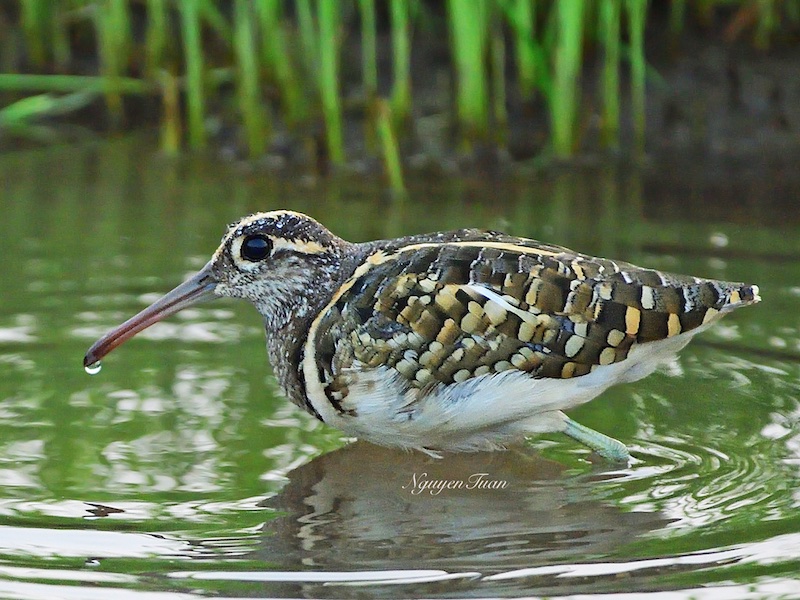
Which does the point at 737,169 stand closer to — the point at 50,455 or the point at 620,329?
the point at 620,329

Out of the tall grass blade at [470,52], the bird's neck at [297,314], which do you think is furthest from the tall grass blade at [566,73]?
the bird's neck at [297,314]

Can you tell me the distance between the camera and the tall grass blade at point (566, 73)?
8.48 metres

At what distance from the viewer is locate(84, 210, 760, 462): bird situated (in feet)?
16.0

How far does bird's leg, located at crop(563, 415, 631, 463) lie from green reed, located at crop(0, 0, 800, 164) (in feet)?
12.4

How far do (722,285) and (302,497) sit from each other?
5.42 feet

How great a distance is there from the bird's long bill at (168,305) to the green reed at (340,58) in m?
3.30

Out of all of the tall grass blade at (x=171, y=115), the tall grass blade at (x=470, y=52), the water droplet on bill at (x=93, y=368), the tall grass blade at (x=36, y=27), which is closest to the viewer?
the water droplet on bill at (x=93, y=368)

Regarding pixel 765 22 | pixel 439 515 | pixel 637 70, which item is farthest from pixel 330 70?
pixel 439 515

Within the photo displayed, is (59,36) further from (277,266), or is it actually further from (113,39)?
(277,266)

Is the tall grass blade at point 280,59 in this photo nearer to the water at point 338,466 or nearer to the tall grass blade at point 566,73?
the water at point 338,466

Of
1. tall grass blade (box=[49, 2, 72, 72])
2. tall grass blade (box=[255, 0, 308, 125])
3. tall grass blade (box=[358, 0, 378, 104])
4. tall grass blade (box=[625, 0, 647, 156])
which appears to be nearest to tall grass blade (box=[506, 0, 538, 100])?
tall grass blade (box=[625, 0, 647, 156])

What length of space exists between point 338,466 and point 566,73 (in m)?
4.11

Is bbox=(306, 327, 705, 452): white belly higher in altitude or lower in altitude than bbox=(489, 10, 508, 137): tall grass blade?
lower

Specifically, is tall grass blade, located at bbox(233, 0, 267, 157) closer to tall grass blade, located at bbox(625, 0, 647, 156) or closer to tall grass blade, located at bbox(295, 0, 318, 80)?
tall grass blade, located at bbox(295, 0, 318, 80)
